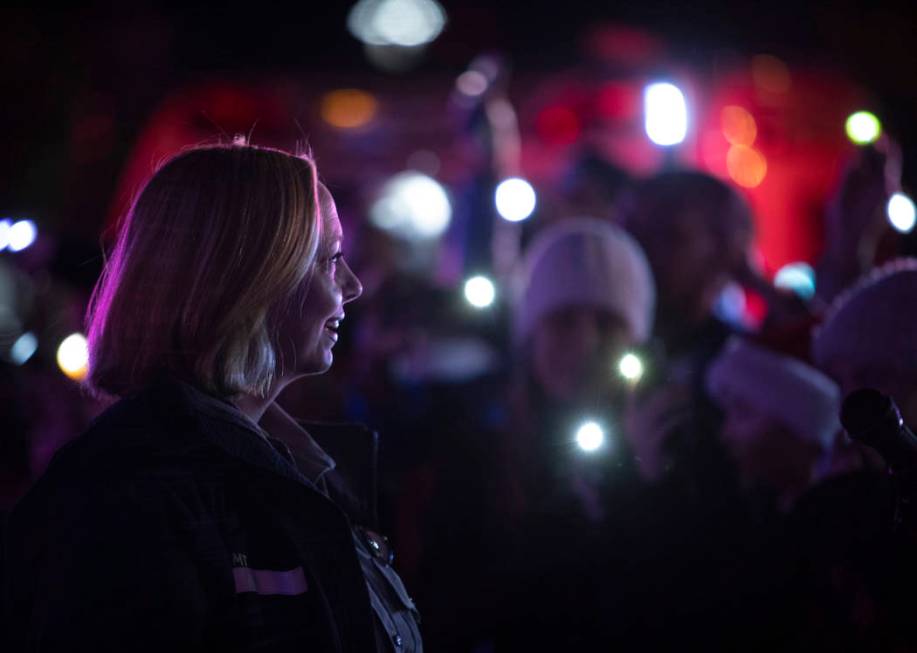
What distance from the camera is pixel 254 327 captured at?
198cm

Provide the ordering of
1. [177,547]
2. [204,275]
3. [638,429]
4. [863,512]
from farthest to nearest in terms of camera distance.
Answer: [638,429] → [863,512] → [204,275] → [177,547]

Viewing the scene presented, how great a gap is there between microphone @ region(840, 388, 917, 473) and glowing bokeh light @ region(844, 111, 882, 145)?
244cm

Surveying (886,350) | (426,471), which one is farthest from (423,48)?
(886,350)

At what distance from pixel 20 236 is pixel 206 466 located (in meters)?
3.56

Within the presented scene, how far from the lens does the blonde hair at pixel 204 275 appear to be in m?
1.92

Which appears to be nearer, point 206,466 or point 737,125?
point 206,466

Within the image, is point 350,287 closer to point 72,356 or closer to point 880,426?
point 880,426

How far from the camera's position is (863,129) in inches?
160

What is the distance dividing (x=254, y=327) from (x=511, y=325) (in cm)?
284

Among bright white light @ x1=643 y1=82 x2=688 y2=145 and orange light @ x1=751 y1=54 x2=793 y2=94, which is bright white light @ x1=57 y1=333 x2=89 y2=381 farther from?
orange light @ x1=751 y1=54 x2=793 y2=94

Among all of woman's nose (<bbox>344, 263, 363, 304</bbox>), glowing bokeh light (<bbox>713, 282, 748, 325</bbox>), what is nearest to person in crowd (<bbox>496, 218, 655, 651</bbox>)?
woman's nose (<bbox>344, 263, 363, 304</bbox>)

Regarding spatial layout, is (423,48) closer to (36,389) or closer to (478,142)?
(478,142)

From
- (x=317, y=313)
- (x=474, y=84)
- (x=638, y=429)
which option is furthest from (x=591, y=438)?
(x=474, y=84)

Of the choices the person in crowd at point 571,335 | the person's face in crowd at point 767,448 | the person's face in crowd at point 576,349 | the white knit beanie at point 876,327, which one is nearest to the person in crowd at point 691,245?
the person in crowd at point 571,335
